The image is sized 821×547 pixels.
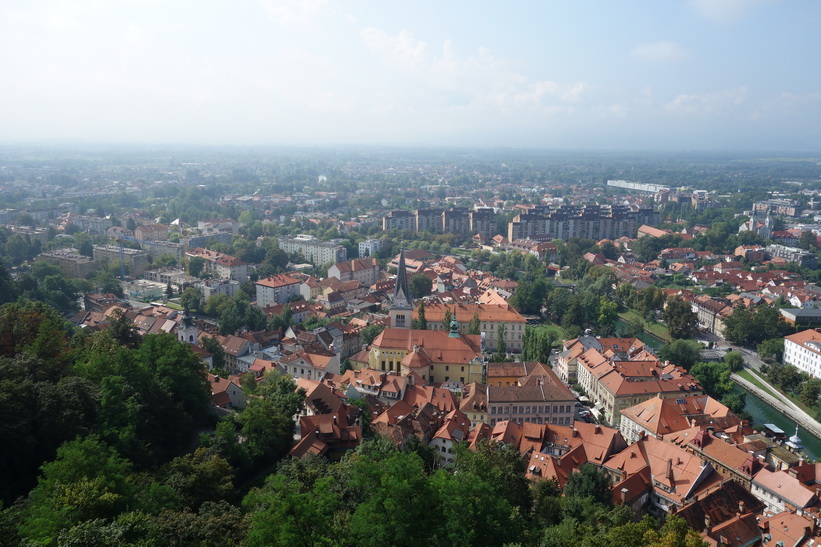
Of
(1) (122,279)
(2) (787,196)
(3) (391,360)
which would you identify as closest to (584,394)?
(3) (391,360)

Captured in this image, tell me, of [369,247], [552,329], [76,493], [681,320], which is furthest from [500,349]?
[369,247]

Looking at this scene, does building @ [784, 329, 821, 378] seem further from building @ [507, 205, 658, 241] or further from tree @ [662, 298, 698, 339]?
building @ [507, 205, 658, 241]

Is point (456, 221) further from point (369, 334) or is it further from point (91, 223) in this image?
point (369, 334)

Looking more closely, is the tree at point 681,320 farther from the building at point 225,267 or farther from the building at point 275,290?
the building at point 225,267

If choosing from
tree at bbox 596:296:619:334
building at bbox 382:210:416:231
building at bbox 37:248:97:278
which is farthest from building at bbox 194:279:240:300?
building at bbox 382:210:416:231

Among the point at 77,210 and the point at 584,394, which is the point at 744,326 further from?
the point at 77,210

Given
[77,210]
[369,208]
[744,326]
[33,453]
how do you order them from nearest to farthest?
[33,453], [744,326], [77,210], [369,208]
